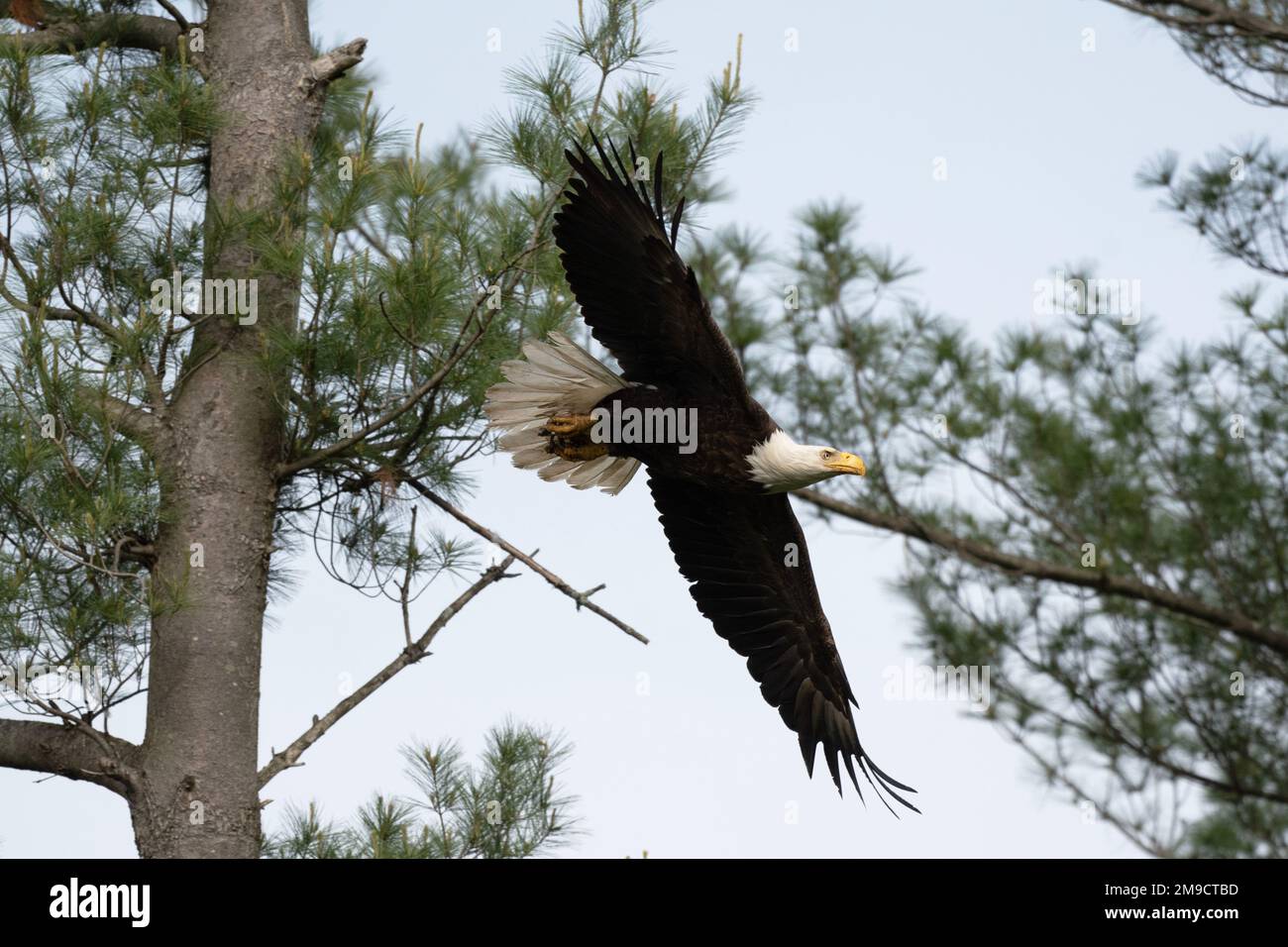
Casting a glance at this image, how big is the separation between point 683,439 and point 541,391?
0.40 meters

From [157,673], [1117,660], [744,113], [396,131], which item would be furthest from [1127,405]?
[157,673]

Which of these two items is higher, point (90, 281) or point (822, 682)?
point (90, 281)

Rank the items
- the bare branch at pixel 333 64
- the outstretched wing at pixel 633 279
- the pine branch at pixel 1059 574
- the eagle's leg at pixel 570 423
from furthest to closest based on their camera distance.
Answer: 1. the pine branch at pixel 1059 574
2. the bare branch at pixel 333 64
3. the eagle's leg at pixel 570 423
4. the outstretched wing at pixel 633 279

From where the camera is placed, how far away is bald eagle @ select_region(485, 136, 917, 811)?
3801 millimetres

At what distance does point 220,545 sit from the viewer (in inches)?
163

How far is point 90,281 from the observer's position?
4.04 m

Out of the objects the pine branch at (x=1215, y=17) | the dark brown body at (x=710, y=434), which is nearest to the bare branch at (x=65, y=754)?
the dark brown body at (x=710, y=434)

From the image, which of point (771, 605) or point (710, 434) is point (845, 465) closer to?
point (710, 434)

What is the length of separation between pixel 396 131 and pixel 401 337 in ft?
2.12

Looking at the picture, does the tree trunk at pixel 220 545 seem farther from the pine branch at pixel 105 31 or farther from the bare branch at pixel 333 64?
the pine branch at pixel 105 31

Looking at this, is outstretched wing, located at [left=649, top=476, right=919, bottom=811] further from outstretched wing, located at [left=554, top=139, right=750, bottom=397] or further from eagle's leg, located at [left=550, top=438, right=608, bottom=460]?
outstretched wing, located at [left=554, top=139, right=750, bottom=397]

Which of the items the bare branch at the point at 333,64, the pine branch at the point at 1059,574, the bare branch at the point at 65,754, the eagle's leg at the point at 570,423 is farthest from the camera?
the pine branch at the point at 1059,574

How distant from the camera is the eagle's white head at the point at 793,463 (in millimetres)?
4008
